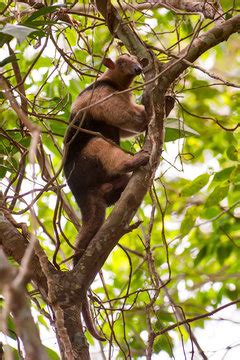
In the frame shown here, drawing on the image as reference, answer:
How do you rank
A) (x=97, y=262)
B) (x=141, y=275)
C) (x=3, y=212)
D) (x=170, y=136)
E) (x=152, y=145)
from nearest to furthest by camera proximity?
(x=97, y=262) → (x=3, y=212) → (x=152, y=145) → (x=170, y=136) → (x=141, y=275)

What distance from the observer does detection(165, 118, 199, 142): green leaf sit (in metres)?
3.85

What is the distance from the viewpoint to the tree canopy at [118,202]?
104 inches

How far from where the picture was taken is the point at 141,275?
19.1ft

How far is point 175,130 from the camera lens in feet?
12.8

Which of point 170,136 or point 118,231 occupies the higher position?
point 170,136

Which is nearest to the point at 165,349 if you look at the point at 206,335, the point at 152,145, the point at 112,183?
the point at 112,183

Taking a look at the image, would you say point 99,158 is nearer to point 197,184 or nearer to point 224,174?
point 197,184

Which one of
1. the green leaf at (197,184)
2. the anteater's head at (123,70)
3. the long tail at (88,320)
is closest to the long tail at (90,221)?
the long tail at (88,320)

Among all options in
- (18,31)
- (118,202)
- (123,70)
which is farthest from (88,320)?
(123,70)

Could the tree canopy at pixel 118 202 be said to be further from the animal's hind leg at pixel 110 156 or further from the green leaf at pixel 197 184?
the animal's hind leg at pixel 110 156

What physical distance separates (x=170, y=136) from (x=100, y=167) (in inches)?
25.6

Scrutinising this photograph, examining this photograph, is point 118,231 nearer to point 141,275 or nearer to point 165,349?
point 165,349

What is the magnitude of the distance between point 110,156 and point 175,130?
61 cm

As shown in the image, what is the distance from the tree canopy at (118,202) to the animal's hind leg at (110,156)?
0.20m
